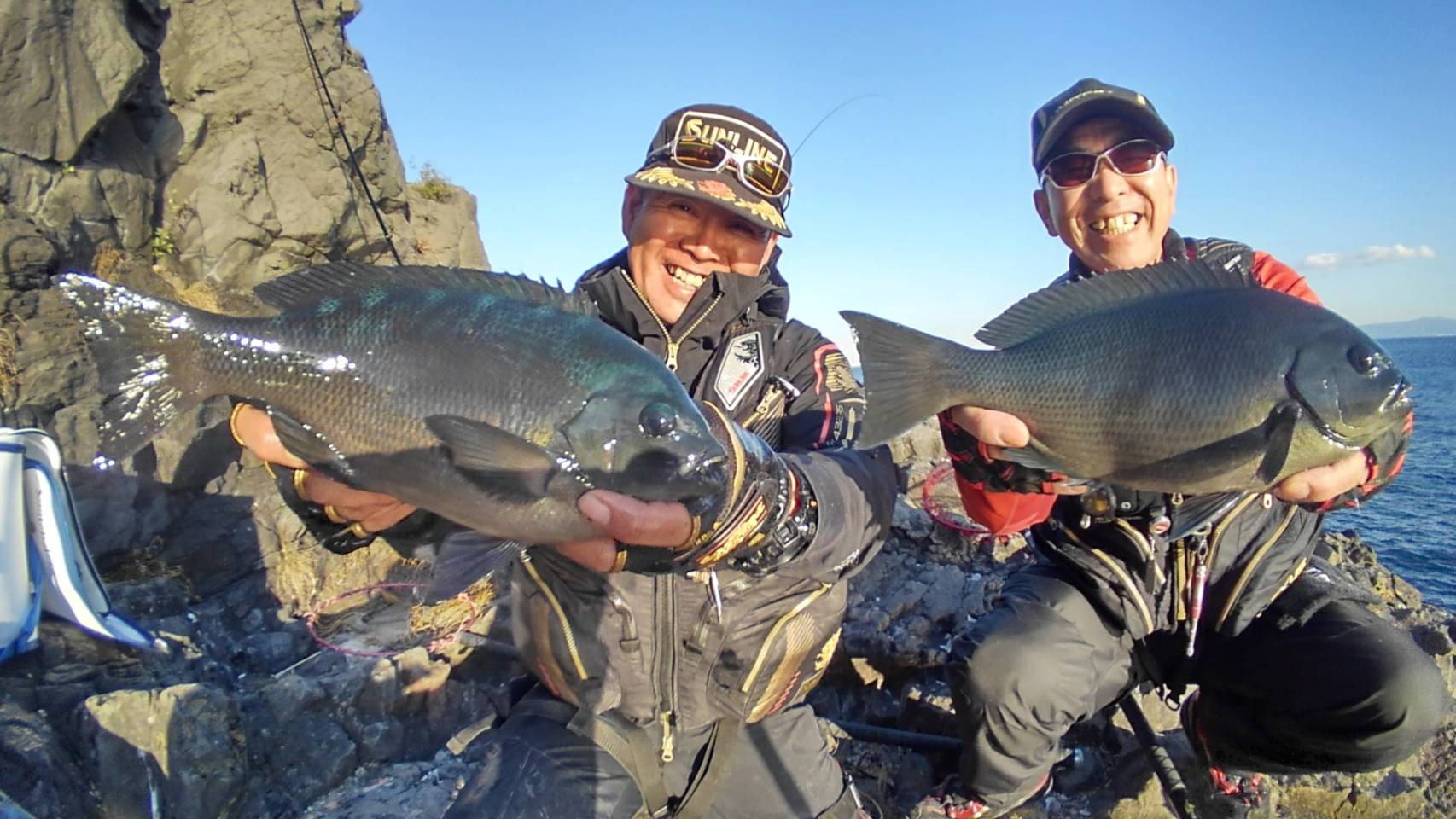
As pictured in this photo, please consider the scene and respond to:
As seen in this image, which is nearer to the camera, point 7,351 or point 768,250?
point 768,250

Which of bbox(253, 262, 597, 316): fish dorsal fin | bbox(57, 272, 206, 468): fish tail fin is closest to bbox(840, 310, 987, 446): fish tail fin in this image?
bbox(253, 262, 597, 316): fish dorsal fin

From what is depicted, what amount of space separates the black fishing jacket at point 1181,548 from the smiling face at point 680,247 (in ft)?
3.63

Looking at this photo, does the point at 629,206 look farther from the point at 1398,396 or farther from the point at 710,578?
the point at 1398,396

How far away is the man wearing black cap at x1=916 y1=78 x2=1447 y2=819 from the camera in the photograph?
2785 mm

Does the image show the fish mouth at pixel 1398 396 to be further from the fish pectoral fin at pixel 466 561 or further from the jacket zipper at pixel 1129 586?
the fish pectoral fin at pixel 466 561

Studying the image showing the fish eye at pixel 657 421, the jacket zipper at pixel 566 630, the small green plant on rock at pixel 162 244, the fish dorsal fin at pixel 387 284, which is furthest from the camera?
the small green plant on rock at pixel 162 244

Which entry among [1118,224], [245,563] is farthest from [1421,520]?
[245,563]

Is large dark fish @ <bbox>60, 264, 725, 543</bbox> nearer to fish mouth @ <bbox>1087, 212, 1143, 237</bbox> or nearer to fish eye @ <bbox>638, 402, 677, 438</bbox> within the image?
fish eye @ <bbox>638, 402, 677, 438</bbox>

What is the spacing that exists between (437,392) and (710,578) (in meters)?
1.13

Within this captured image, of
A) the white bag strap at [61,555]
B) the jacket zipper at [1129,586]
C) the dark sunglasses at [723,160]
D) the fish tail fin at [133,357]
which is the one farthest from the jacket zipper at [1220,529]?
the white bag strap at [61,555]

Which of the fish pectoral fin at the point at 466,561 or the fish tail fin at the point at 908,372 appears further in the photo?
the fish tail fin at the point at 908,372

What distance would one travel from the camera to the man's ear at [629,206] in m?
3.30

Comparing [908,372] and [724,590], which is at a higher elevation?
[908,372]

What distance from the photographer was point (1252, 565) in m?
3.02
